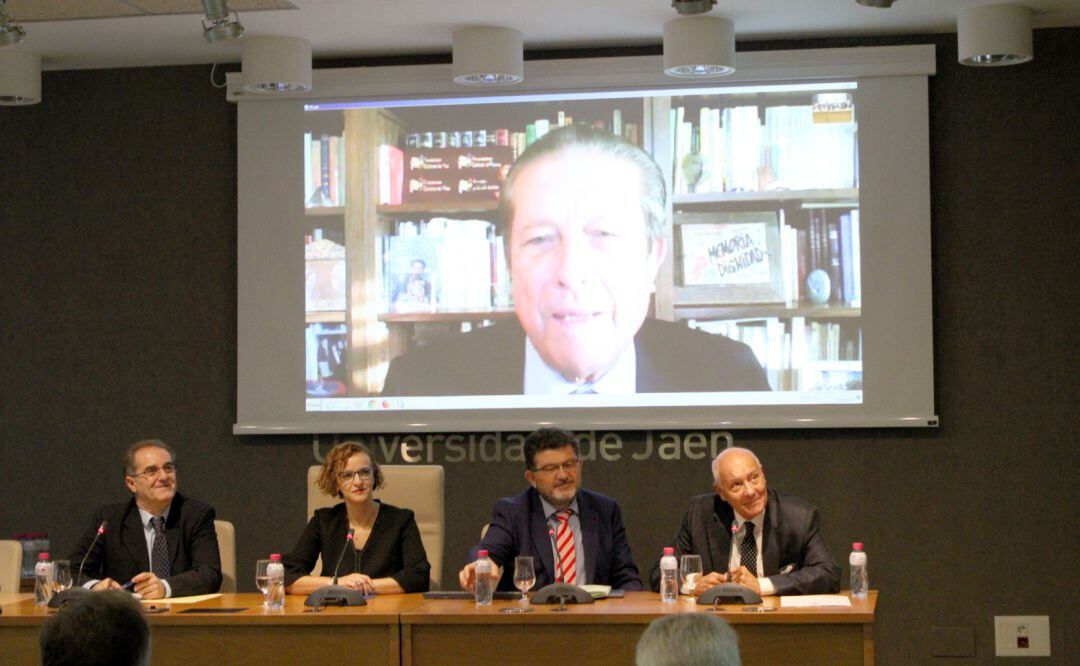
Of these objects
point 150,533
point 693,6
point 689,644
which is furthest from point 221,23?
point 689,644

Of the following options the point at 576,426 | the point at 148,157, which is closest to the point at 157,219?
the point at 148,157

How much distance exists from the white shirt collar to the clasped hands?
175cm

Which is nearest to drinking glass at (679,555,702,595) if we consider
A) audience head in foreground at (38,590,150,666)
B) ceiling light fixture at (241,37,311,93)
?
audience head in foreground at (38,590,150,666)

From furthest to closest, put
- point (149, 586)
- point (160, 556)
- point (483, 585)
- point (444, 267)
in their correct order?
point (444, 267), point (160, 556), point (149, 586), point (483, 585)

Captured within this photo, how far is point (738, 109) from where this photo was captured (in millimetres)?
5844

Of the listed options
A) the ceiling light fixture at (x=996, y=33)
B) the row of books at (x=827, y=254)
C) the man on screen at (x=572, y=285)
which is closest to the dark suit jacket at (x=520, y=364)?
the man on screen at (x=572, y=285)

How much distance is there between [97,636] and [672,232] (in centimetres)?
406

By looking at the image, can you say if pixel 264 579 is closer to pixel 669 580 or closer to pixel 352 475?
pixel 352 475

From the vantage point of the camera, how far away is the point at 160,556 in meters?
4.70

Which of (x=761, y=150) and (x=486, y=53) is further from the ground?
(x=486, y=53)

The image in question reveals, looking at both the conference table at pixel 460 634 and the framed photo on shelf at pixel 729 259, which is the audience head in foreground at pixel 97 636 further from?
the framed photo on shelf at pixel 729 259

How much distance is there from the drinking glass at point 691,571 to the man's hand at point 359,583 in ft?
3.30

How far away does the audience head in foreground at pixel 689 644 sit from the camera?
2039 millimetres

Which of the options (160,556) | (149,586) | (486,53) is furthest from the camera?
(486,53)
